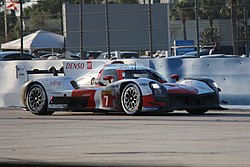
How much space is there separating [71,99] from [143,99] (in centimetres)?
193

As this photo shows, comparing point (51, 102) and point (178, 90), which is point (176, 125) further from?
point (51, 102)

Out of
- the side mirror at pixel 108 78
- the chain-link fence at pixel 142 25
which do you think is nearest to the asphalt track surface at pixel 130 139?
the side mirror at pixel 108 78

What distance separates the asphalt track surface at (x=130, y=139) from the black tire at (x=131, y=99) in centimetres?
23

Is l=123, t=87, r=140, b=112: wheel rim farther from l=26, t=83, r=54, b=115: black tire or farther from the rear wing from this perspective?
the rear wing

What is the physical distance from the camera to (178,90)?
1527cm

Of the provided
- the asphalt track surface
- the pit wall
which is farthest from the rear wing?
the asphalt track surface

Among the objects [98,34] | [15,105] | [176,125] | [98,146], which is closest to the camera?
[98,146]

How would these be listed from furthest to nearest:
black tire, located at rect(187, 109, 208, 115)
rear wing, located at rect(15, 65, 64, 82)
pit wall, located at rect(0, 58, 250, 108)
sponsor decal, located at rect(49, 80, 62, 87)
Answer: rear wing, located at rect(15, 65, 64, 82)
pit wall, located at rect(0, 58, 250, 108)
sponsor decal, located at rect(49, 80, 62, 87)
black tire, located at rect(187, 109, 208, 115)

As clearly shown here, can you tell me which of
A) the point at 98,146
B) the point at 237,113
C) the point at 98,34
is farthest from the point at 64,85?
the point at 98,34

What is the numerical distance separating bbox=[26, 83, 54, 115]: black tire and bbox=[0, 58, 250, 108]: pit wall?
2.28m

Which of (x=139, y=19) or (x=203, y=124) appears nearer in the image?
(x=203, y=124)

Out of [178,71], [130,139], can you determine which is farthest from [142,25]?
[130,139]

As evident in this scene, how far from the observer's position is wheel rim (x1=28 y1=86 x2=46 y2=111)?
656 inches

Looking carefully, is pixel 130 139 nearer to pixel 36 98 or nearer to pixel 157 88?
pixel 157 88
